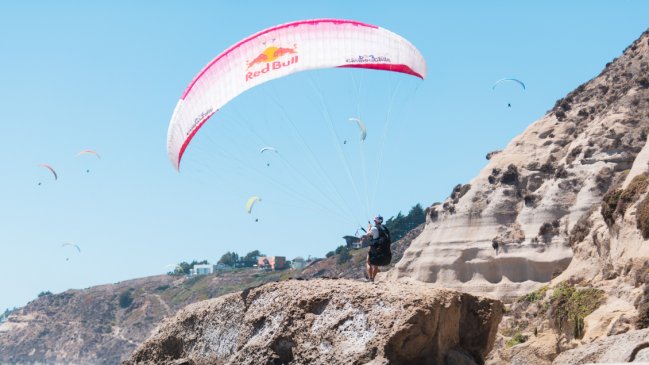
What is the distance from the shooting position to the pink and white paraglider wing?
23078 millimetres

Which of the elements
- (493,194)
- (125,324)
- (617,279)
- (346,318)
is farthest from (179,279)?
(346,318)

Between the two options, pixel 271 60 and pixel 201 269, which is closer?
pixel 271 60

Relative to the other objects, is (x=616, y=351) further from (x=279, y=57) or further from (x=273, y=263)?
(x=273, y=263)

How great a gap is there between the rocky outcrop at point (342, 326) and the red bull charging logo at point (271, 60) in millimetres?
6564

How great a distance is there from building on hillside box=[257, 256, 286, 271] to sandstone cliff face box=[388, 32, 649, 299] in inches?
4195

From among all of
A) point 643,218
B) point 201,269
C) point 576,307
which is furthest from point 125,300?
point 643,218

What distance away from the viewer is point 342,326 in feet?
50.7

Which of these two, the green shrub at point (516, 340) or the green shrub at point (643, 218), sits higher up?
the green shrub at point (643, 218)

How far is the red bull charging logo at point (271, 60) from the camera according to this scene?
75.7 feet

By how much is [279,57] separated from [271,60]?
0.62 ft

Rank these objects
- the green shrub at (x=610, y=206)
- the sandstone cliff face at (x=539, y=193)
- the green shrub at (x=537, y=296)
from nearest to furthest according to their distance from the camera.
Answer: the green shrub at (x=610, y=206) → the green shrub at (x=537, y=296) → the sandstone cliff face at (x=539, y=193)

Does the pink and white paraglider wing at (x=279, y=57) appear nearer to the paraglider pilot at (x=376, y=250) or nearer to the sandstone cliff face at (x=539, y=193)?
the paraglider pilot at (x=376, y=250)

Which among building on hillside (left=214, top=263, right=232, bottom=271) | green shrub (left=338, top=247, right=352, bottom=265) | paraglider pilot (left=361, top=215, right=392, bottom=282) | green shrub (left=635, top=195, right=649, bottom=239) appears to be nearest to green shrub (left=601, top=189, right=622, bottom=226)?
green shrub (left=635, top=195, right=649, bottom=239)

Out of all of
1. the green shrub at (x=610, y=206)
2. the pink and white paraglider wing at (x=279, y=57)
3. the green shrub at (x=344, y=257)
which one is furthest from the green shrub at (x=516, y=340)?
the green shrub at (x=344, y=257)
